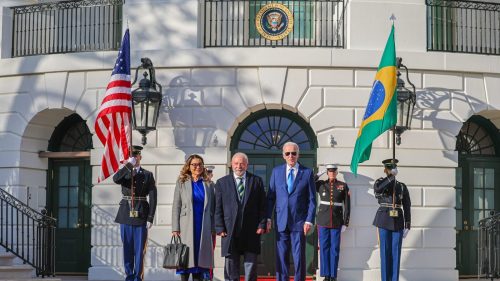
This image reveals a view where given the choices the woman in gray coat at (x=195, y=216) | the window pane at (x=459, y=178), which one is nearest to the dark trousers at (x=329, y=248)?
the window pane at (x=459, y=178)

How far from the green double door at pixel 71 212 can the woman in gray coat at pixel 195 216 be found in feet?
22.9

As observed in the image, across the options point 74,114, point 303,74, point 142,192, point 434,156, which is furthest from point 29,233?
point 434,156

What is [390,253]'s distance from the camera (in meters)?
17.8

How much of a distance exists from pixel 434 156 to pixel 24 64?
27.7 feet

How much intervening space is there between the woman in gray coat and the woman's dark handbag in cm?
12

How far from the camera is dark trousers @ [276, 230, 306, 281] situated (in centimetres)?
1484

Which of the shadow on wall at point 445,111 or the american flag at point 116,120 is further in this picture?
the shadow on wall at point 445,111

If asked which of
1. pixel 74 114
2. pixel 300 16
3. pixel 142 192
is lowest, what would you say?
pixel 142 192

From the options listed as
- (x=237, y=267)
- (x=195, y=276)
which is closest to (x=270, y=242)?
(x=195, y=276)

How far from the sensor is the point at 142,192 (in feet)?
54.2

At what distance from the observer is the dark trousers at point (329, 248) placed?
1838 centimetres

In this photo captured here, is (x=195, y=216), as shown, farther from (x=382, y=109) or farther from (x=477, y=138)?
(x=477, y=138)

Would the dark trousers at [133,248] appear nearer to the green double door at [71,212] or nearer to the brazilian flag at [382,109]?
the brazilian flag at [382,109]

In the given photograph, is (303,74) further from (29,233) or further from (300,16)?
(29,233)
